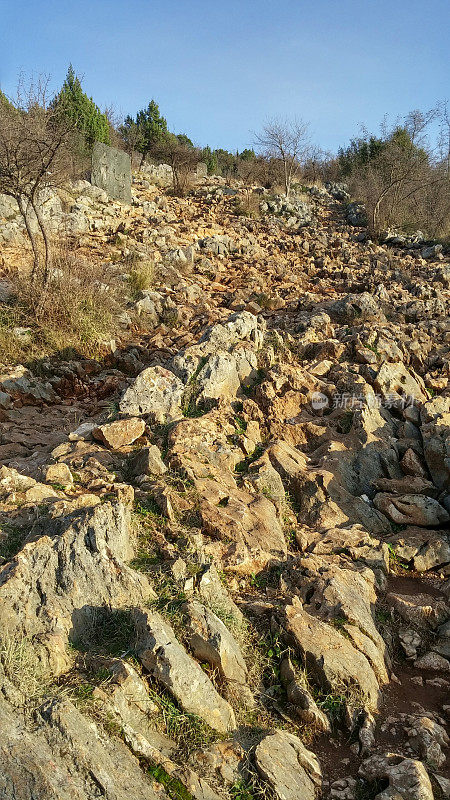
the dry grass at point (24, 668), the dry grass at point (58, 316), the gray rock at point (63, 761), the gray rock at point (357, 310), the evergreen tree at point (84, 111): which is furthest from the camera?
the evergreen tree at point (84, 111)

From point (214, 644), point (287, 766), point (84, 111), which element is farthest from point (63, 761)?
point (84, 111)

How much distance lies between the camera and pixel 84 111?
56.5 ft

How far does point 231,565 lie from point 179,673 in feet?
3.46

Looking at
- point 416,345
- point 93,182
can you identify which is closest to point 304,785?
point 416,345

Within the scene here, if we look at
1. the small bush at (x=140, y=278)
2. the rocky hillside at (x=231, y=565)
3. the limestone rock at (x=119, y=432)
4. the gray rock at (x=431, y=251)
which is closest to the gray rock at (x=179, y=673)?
the rocky hillside at (x=231, y=565)

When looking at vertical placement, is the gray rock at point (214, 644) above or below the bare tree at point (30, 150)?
below

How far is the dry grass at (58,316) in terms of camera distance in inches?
270

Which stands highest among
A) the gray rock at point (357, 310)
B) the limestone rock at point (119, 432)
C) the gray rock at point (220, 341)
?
the gray rock at point (357, 310)

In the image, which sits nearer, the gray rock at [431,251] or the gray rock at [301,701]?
the gray rock at [301,701]

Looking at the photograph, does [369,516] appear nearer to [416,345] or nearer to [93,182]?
[416,345]

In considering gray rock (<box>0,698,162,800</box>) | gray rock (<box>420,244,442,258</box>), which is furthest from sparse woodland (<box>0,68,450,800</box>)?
Result: gray rock (<box>420,244,442,258</box>)

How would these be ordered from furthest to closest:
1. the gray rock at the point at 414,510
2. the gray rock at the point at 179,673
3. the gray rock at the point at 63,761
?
the gray rock at the point at 414,510 < the gray rock at the point at 179,673 < the gray rock at the point at 63,761

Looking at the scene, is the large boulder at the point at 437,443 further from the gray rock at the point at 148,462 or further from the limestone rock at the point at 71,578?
the limestone rock at the point at 71,578

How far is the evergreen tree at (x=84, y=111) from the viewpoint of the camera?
16812 millimetres
